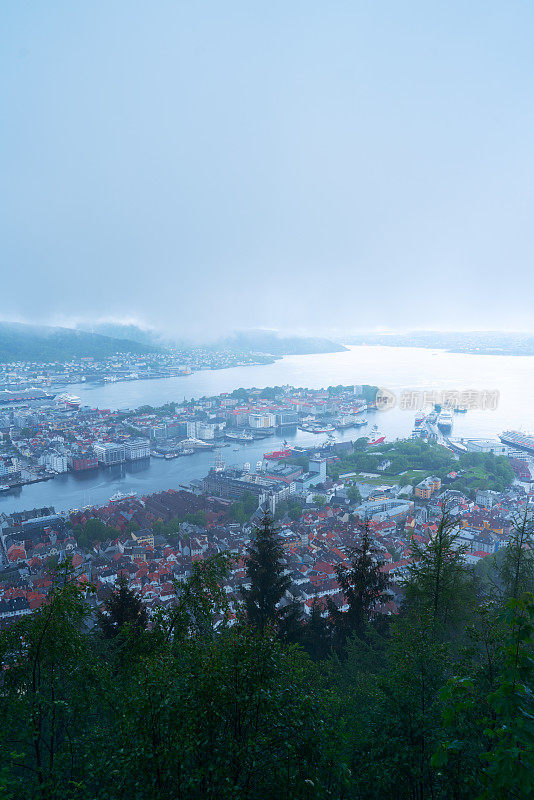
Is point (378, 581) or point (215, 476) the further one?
point (215, 476)

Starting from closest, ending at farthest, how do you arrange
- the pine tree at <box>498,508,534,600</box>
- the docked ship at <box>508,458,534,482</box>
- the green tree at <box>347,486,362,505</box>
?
the pine tree at <box>498,508,534,600</box>, the green tree at <box>347,486,362,505</box>, the docked ship at <box>508,458,534,482</box>

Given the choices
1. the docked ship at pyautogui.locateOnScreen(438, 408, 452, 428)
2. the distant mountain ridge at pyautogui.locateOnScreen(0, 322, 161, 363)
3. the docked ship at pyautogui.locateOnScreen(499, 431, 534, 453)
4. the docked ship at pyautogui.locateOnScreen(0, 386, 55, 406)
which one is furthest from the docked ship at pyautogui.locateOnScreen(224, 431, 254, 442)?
the distant mountain ridge at pyautogui.locateOnScreen(0, 322, 161, 363)

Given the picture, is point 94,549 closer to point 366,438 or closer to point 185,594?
point 185,594

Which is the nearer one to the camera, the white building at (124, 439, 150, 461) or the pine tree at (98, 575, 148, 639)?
the pine tree at (98, 575, 148, 639)

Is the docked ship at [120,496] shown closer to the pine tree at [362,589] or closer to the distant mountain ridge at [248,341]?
the pine tree at [362,589]

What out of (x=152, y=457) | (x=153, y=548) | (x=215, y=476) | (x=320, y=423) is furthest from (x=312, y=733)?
(x=320, y=423)

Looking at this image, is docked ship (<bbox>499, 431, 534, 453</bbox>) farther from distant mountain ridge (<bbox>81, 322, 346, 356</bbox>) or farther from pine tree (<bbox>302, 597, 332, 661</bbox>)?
distant mountain ridge (<bbox>81, 322, 346, 356</bbox>)
